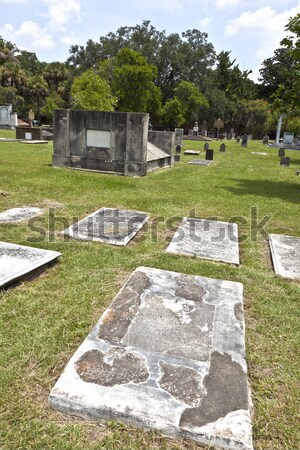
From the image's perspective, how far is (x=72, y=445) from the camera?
1.71 meters

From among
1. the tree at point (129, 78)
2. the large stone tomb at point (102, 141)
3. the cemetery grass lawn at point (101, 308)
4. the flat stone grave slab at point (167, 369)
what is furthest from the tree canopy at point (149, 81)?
the flat stone grave slab at point (167, 369)

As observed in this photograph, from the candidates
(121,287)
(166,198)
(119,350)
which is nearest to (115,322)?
(119,350)

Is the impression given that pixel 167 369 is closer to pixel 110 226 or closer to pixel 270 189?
pixel 110 226

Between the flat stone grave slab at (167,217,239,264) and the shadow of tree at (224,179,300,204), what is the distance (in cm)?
371

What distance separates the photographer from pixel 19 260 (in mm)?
3631

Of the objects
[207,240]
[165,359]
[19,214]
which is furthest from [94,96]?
[165,359]

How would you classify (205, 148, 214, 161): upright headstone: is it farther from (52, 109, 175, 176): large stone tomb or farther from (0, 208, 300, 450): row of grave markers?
(0, 208, 300, 450): row of grave markers

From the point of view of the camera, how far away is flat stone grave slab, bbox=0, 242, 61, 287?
3.28m

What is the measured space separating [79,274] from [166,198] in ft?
15.5

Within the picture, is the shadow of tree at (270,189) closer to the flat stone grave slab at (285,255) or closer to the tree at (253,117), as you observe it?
the flat stone grave slab at (285,255)

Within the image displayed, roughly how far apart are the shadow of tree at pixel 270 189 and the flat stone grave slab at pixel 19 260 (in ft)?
22.0

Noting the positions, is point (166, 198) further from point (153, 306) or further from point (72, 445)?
point (72, 445)

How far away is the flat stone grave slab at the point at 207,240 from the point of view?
449 cm

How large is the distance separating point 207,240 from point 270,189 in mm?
6111
